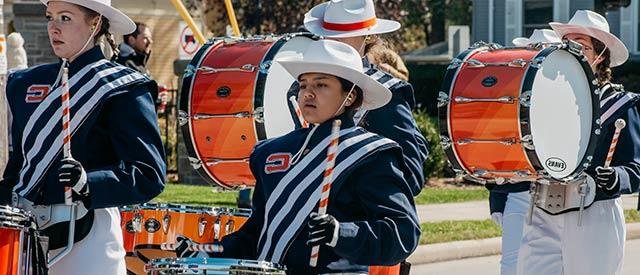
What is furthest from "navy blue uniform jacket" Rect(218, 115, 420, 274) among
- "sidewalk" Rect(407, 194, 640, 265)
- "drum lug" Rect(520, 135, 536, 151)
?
"sidewalk" Rect(407, 194, 640, 265)

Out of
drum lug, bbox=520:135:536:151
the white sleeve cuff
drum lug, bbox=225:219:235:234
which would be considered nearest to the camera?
the white sleeve cuff

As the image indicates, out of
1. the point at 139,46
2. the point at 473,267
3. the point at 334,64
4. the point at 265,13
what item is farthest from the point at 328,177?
→ the point at 265,13

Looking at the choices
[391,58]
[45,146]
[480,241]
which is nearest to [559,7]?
[480,241]

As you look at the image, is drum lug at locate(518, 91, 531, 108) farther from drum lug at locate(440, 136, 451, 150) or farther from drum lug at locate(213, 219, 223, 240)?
drum lug at locate(213, 219, 223, 240)

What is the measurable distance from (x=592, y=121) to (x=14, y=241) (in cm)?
335

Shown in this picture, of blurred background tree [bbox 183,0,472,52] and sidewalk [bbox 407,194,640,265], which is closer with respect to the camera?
sidewalk [bbox 407,194,640,265]

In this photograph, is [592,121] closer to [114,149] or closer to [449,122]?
[449,122]

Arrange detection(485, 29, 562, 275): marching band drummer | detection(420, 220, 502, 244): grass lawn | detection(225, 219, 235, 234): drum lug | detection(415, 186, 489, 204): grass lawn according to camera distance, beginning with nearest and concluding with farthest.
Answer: detection(225, 219, 235, 234): drum lug → detection(485, 29, 562, 275): marching band drummer → detection(420, 220, 502, 244): grass lawn → detection(415, 186, 489, 204): grass lawn

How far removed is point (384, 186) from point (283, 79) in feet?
7.10

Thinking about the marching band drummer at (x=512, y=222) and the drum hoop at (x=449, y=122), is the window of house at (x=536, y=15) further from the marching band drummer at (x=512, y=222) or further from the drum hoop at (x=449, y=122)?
the drum hoop at (x=449, y=122)

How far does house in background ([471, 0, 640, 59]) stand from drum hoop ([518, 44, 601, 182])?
23.2m

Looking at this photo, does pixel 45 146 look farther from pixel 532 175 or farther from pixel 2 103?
pixel 2 103

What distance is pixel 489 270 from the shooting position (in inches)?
504

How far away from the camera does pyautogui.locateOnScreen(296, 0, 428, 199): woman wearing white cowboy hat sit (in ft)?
22.0
